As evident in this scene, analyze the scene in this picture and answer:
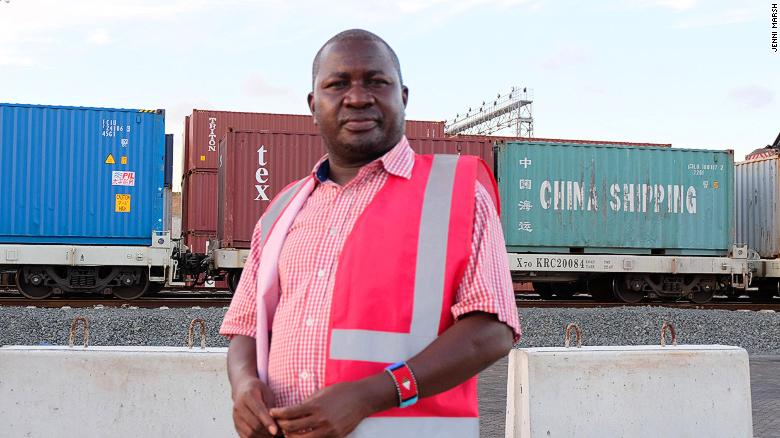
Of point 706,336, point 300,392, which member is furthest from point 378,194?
point 706,336

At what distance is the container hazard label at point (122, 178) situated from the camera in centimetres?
1409

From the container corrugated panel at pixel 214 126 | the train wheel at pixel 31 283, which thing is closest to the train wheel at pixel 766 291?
the container corrugated panel at pixel 214 126

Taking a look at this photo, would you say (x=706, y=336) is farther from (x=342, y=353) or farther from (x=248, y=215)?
(x=342, y=353)

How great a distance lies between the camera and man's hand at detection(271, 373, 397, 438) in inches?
56.9

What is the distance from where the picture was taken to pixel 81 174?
45.6 ft

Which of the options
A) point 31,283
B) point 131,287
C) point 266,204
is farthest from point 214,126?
point 31,283

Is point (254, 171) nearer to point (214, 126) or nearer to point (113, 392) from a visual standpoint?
point (214, 126)

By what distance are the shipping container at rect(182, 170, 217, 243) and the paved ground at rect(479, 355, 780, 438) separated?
11546 mm

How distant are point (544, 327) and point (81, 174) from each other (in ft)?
28.6

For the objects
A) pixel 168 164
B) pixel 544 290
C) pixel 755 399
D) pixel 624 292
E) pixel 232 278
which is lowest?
pixel 755 399

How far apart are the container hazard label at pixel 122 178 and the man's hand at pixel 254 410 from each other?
1330 centimetres

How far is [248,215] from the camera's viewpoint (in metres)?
14.5

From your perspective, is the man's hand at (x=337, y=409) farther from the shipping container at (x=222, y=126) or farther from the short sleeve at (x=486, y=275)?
the shipping container at (x=222, y=126)

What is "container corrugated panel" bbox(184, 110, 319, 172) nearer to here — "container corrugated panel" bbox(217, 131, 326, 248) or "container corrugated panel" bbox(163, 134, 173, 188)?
"container corrugated panel" bbox(163, 134, 173, 188)
